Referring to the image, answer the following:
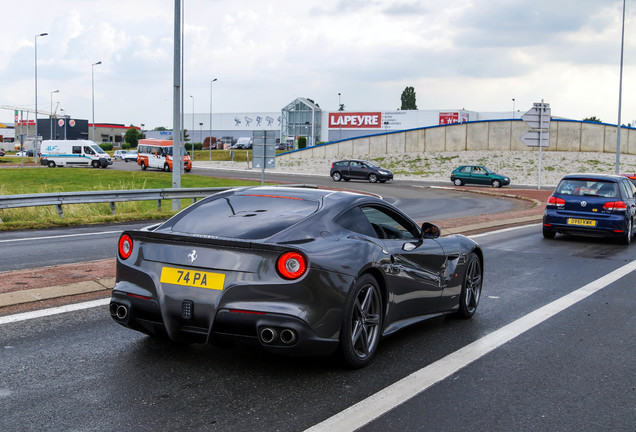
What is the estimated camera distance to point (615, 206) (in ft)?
46.8

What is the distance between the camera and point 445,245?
6641 millimetres

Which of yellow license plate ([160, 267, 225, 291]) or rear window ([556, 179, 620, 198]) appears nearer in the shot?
yellow license plate ([160, 267, 225, 291])

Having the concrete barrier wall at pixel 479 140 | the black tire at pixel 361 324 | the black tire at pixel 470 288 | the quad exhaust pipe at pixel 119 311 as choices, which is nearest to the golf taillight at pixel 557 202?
the black tire at pixel 470 288

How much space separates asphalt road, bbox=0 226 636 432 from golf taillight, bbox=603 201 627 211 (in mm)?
7659

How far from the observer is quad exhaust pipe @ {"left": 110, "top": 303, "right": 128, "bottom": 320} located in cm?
505

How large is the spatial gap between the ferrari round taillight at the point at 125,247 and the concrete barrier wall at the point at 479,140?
60956 mm

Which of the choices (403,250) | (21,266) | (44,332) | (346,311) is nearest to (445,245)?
(403,250)

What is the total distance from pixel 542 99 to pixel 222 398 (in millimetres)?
36100

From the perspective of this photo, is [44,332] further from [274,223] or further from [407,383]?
[407,383]

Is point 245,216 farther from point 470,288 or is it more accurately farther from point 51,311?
point 470,288

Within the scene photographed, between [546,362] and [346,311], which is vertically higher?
[346,311]

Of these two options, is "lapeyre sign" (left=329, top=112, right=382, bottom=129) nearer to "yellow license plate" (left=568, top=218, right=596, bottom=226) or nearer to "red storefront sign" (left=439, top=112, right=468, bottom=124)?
"red storefront sign" (left=439, top=112, right=468, bottom=124)

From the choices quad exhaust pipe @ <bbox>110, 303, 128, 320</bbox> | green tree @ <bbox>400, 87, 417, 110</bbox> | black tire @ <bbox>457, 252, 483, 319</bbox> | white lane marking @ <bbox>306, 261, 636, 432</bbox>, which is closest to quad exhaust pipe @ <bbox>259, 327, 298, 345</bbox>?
white lane marking @ <bbox>306, 261, 636, 432</bbox>

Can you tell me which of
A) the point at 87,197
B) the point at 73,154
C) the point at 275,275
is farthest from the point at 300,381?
the point at 73,154
